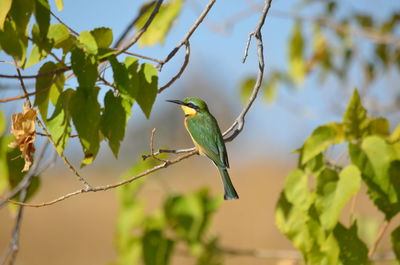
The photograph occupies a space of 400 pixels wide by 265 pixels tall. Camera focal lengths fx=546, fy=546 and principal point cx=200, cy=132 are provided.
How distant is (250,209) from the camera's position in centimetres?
1672

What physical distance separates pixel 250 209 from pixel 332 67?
13.2 metres

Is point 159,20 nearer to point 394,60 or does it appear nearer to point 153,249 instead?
point 153,249

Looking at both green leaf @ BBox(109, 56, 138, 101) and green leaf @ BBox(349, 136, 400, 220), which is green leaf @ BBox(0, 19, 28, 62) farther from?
green leaf @ BBox(349, 136, 400, 220)

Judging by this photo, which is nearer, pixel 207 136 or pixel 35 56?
pixel 35 56

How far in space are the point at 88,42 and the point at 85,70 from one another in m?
0.11

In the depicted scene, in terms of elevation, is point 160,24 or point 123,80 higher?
point 160,24

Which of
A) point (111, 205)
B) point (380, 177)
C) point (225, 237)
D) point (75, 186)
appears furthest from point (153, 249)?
point (75, 186)

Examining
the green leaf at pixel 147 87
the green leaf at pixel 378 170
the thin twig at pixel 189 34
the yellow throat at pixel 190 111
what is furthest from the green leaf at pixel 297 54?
the green leaf at pixel 147 87

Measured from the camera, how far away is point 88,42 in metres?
1.62

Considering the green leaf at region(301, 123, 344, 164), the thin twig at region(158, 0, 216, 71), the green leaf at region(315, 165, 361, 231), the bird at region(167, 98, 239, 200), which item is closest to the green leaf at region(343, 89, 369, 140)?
the green leaf at region(301, 123, 344, 164)

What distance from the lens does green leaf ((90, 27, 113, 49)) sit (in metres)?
1.66

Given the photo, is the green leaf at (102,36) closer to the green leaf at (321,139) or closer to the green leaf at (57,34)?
the green leaf at (57,34)

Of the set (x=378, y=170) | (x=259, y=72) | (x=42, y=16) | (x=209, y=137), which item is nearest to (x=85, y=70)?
(x=42, y=16)

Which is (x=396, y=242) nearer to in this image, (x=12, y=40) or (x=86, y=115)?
(x=86, y=115)
